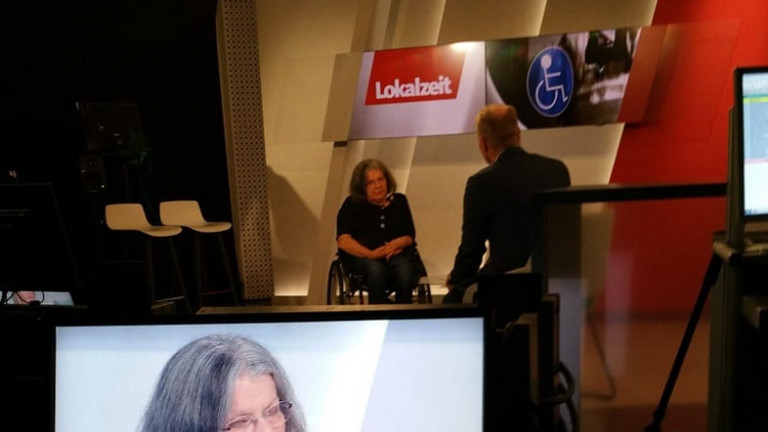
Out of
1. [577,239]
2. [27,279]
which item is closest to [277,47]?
[27,279]

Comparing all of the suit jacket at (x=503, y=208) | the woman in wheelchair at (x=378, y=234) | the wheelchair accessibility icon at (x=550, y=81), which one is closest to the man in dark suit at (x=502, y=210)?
the suit jacket at (x=503, y=208)

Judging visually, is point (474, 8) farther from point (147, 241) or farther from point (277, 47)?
point (147, 241)

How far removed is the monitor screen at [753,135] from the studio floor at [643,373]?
0.41 m

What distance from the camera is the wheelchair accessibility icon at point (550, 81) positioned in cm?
494

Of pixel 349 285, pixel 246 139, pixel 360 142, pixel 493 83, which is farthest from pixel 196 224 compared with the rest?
pixel 493 83

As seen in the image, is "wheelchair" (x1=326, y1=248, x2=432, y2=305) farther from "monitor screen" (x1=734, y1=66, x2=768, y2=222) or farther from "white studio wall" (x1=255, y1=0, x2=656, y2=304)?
"monitor screen" (x1=734, y1=66, x2=768, y2=222)

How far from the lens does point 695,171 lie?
175 inches

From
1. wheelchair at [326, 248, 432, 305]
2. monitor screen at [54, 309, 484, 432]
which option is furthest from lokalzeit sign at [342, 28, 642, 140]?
monitor screen at [54, 309, 484, 432]

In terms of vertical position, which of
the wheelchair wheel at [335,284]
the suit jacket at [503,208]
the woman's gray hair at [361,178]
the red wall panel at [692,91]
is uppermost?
the red wall panel at [692,91]

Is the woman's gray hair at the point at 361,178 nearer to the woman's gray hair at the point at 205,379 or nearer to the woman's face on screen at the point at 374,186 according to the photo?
the woman's face on screen at the point at 374,186

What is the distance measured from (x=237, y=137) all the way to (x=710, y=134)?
3.79m

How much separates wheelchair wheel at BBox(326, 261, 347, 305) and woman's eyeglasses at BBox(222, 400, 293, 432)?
344cm

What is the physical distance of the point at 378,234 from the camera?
4566mm

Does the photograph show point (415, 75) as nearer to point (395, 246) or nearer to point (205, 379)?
point (395, 246)
